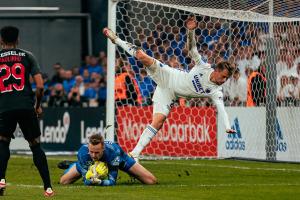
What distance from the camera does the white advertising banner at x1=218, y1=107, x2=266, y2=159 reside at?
66.4ft

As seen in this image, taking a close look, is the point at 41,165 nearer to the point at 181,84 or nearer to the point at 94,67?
the point at 181,84

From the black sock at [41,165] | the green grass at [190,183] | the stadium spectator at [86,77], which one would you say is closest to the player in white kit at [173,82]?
the green grass at [190,183]

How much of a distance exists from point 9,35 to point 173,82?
5.27m

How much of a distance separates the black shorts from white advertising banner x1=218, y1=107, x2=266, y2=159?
8930mm

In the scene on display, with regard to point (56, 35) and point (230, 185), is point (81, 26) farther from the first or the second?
point (230, 185)

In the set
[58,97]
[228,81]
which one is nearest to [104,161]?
[228,81]

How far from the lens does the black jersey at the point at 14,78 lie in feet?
38.8

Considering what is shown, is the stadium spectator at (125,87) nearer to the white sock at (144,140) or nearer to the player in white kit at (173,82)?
the player in white kit at (173,82)

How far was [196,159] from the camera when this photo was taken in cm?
2038

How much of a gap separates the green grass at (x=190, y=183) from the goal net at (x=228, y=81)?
121 centimetres

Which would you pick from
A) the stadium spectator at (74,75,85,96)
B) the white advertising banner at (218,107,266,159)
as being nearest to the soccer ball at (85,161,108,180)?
the white advertising banner at (218,107,266,159)

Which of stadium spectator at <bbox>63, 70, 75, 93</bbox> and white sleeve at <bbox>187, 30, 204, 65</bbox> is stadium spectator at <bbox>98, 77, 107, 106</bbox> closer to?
stadium spectator at <bbox>63, 70, 75, 93</bbox>

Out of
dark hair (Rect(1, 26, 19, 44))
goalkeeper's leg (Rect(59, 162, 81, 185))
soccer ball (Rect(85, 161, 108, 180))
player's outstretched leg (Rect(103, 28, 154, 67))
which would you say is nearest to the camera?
dark hair (Rect(1, 26, 19, 44))

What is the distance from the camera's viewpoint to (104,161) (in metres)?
13.3
